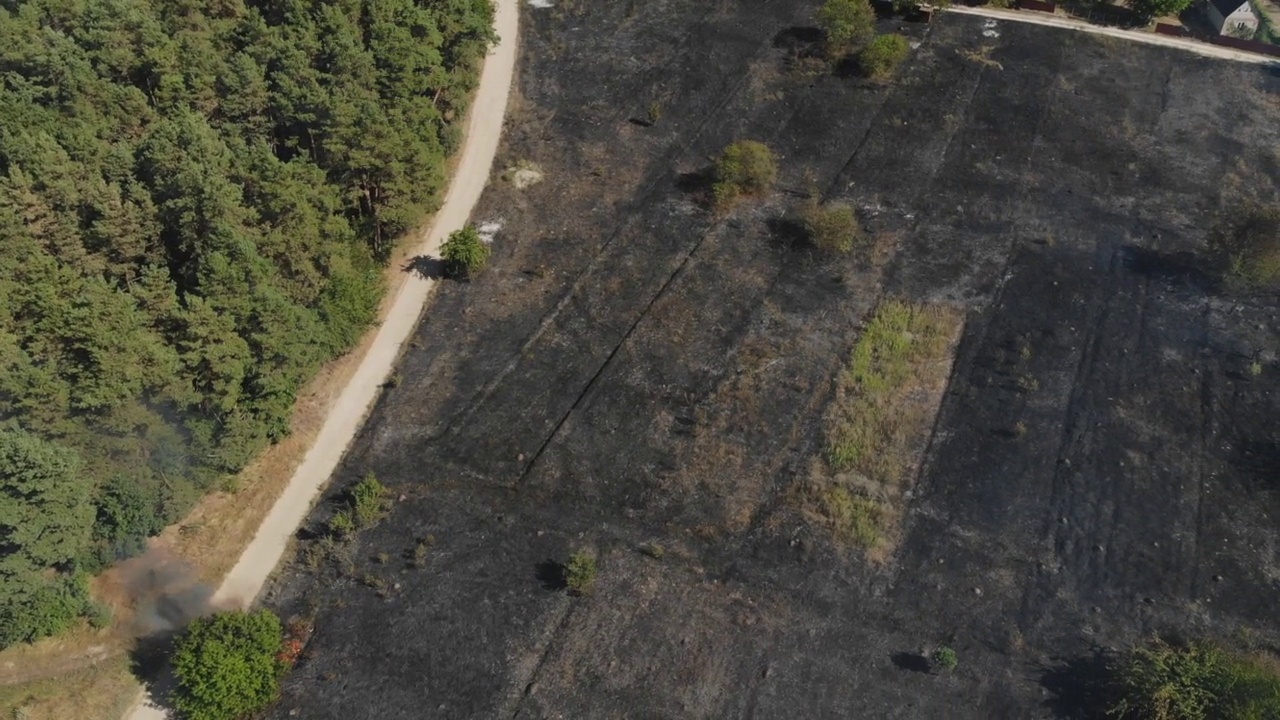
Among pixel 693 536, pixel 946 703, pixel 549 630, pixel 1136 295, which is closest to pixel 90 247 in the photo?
pixel 549 630

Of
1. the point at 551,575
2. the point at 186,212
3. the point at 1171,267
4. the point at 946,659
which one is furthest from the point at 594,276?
the point at 1171,267

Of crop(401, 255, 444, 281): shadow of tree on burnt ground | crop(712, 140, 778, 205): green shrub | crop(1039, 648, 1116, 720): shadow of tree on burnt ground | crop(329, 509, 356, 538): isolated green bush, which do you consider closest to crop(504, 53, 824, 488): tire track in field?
crop(712, 140, 778, 205): green shrub

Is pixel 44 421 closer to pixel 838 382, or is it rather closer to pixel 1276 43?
pixel 838 382

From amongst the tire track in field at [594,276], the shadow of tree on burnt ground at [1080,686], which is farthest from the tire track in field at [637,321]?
the shadow of tree on burnt ground at [1080,686]

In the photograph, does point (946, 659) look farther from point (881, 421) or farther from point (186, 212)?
point (186, 212)

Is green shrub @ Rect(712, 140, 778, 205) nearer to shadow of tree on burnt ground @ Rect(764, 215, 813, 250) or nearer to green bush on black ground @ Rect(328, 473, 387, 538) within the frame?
shadow of tree on burnt ground @ Rect(764, 215, 813, 250)

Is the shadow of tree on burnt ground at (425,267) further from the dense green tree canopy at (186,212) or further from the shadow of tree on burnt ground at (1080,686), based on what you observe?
the shadow of tree on burnt ground at (1080,686)
